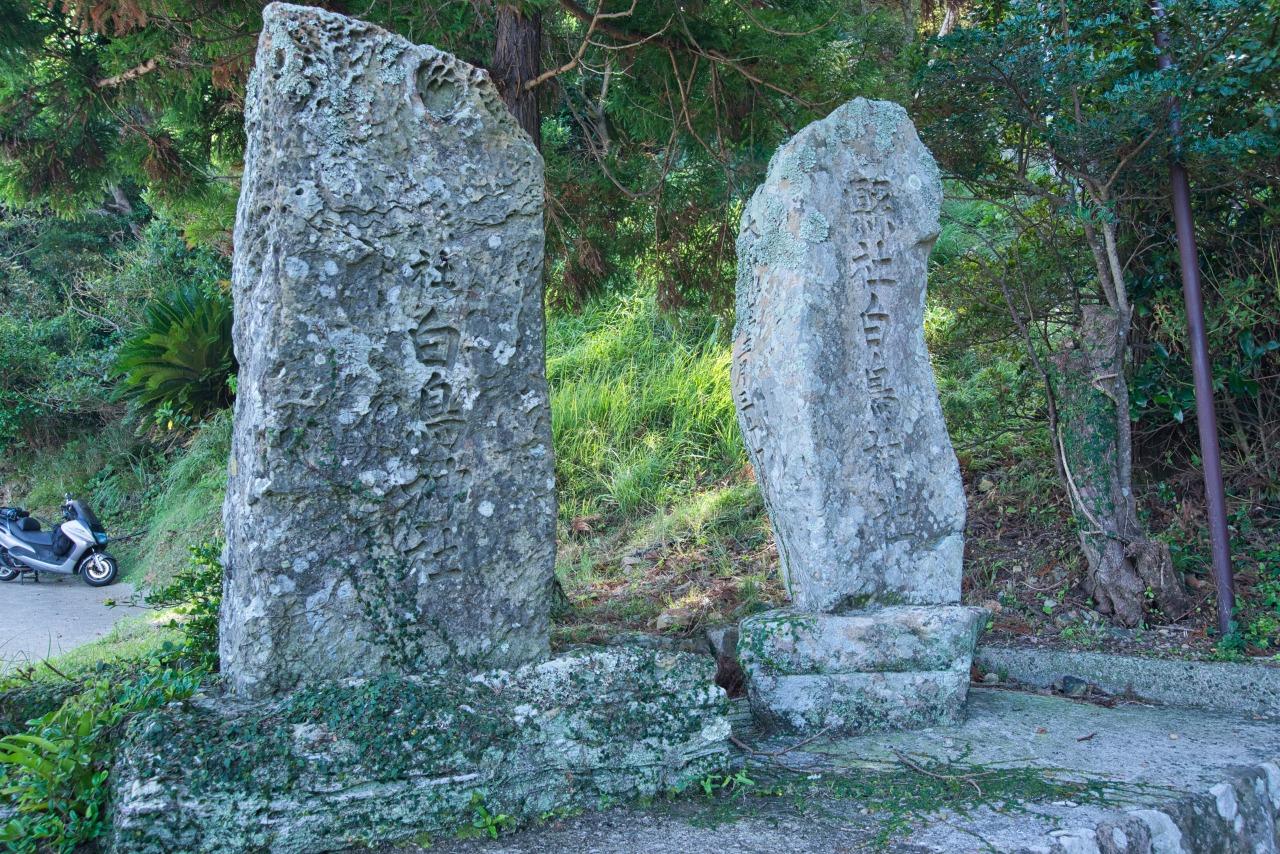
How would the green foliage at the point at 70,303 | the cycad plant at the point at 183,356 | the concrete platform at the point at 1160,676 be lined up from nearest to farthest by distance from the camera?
the concrete platform at the point at 1160,676 → the cycad plant at the point at 183,356 → the green foliage at the point at 70,303

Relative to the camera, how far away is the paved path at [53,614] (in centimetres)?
674

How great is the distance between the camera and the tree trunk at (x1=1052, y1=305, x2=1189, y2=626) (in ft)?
16.1

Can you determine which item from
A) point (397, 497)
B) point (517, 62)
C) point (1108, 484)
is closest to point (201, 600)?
point (397, 497)

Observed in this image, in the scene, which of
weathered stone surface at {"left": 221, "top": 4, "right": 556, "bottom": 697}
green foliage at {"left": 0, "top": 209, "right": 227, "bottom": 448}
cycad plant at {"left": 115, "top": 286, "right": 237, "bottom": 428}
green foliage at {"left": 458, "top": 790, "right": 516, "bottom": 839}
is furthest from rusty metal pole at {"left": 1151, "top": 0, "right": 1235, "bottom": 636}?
green foliage at {"left": 0, "top": 209, "right": 227, "bottom": 448}

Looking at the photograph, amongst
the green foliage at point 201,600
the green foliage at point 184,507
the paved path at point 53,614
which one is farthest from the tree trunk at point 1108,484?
the green foliage at point 184,507

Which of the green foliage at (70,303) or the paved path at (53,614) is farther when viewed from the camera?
the green foliage at (70,303)

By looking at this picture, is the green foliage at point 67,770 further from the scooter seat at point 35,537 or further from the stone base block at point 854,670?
the scooter seat at point 35,537

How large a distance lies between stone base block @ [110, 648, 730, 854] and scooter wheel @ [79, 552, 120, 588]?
733 cm

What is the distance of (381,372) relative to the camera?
9.59ft

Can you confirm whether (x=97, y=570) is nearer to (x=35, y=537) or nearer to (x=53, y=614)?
(x=35, y=537)

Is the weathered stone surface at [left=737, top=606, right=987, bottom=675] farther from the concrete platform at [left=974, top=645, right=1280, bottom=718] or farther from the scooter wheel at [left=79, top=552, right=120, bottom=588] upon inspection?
the scooter wheel at [left=79, top=552, right=120, bottom=588]

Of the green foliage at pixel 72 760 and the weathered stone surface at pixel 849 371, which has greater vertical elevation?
the weathered stone surface at pixel 849 371

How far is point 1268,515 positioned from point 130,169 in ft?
22.3

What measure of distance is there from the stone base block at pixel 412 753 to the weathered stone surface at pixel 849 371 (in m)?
0.80
